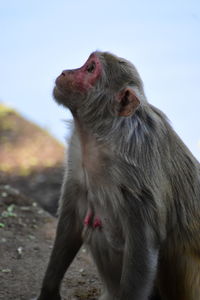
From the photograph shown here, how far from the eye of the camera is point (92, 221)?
487 centimetres

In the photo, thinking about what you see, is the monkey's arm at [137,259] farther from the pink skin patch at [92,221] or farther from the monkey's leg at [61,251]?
the monkey's leg at [61,251]

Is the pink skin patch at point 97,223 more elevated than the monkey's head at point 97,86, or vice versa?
the monkey's head at point 97,86

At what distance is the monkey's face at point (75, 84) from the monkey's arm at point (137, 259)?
0.90 metres

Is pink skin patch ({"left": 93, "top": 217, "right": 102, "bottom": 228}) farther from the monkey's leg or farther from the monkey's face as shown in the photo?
the monkey's face

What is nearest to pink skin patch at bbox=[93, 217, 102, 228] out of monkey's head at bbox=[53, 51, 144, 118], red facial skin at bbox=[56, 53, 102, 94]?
monkey's head at bbox=[53, 51, 144, 118]

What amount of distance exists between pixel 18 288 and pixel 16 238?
1090 mm

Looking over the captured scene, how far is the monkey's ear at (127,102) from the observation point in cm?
452

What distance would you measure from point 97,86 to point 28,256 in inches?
87.1

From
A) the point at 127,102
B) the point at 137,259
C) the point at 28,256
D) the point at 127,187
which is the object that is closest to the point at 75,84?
the point at 127,102

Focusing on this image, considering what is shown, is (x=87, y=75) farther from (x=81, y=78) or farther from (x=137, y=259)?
(x=137, y=259)

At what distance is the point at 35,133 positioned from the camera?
437 inches

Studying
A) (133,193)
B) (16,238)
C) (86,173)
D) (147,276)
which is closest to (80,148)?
(86,173)

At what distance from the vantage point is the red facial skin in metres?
4.70

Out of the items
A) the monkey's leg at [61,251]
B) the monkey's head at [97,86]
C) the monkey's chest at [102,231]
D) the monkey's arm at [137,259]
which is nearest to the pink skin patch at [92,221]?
the monkey's chest at [102,231]
